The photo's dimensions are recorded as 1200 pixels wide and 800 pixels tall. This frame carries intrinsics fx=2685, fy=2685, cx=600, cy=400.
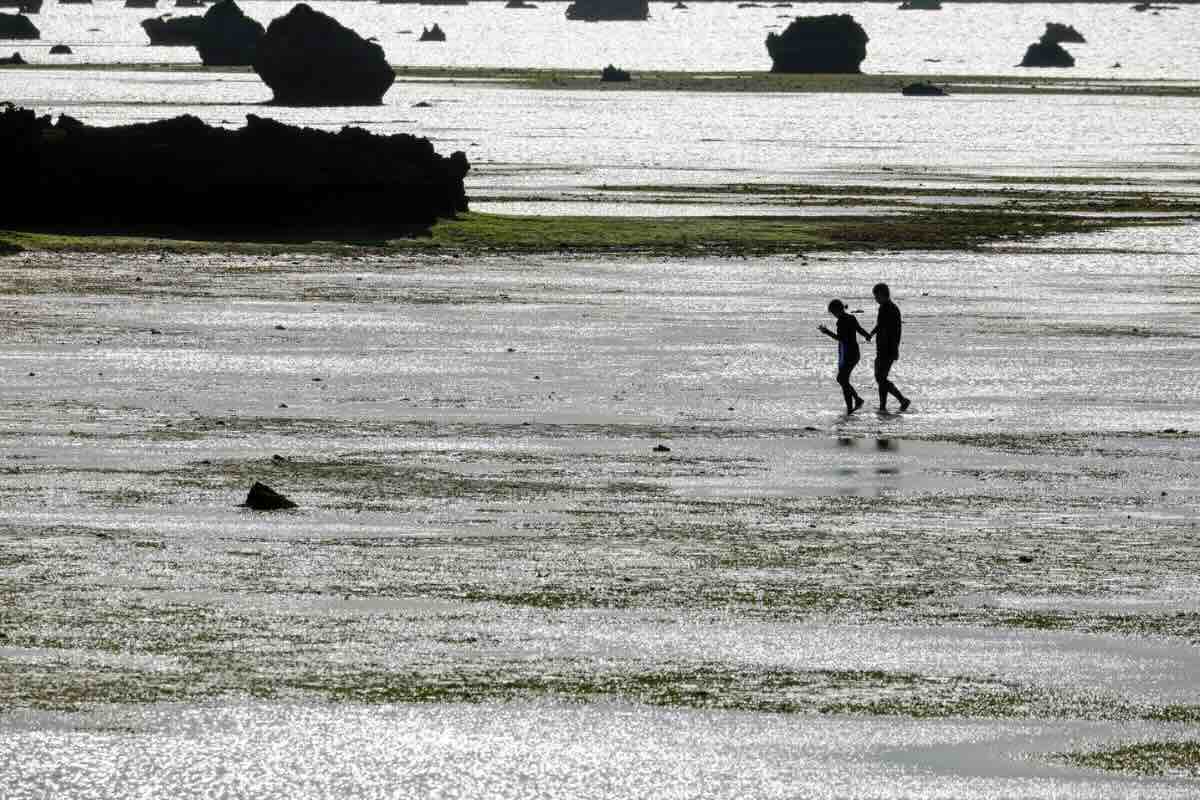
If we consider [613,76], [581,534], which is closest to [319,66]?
[613,76]

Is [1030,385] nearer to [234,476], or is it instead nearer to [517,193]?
[234,476]

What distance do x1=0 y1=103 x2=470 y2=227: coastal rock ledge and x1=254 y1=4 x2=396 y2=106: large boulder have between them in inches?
2796

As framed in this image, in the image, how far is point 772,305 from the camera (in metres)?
37.9

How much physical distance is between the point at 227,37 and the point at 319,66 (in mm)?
57449

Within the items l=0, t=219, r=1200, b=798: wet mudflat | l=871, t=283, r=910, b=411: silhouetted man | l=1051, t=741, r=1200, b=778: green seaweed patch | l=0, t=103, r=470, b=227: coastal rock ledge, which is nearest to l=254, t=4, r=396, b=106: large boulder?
l=0, t=103, r=470, b=227: coastal rock ledge

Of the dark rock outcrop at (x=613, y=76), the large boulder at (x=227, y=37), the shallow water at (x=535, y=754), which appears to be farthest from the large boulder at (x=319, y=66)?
the shallow water at (x=535, y=754)

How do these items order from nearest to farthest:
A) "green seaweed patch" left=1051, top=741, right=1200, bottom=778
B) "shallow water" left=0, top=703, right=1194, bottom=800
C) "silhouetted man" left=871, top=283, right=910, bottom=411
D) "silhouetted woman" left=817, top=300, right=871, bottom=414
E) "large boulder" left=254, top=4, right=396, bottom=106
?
"shallow water" left=0, top=703, right=1194, bottom=800 → "green seaweed patch" left=1051, top=741, right=1200, bottom=778 → "silhouetted woman" left=817, top=300, right=871, bottom=414 → "silhouetted man" left=871, top=283, right=910, bottom=411 → "large boulder" left=254, top=4, right=396, bottom=106

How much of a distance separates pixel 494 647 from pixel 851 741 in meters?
2.68

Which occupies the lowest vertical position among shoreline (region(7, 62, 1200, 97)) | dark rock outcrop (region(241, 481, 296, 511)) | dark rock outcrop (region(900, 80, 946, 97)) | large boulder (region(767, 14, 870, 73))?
shoreline (region(7, 62, 1200, 97))

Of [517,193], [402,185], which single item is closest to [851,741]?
[402,185]

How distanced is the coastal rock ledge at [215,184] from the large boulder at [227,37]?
127 m

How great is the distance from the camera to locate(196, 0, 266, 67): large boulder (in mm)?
178500

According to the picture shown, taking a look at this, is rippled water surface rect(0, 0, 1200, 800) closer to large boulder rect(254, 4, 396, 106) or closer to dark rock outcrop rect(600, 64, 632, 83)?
large boulder rect(254, 4, 396, 106)

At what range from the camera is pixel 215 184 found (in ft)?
166
